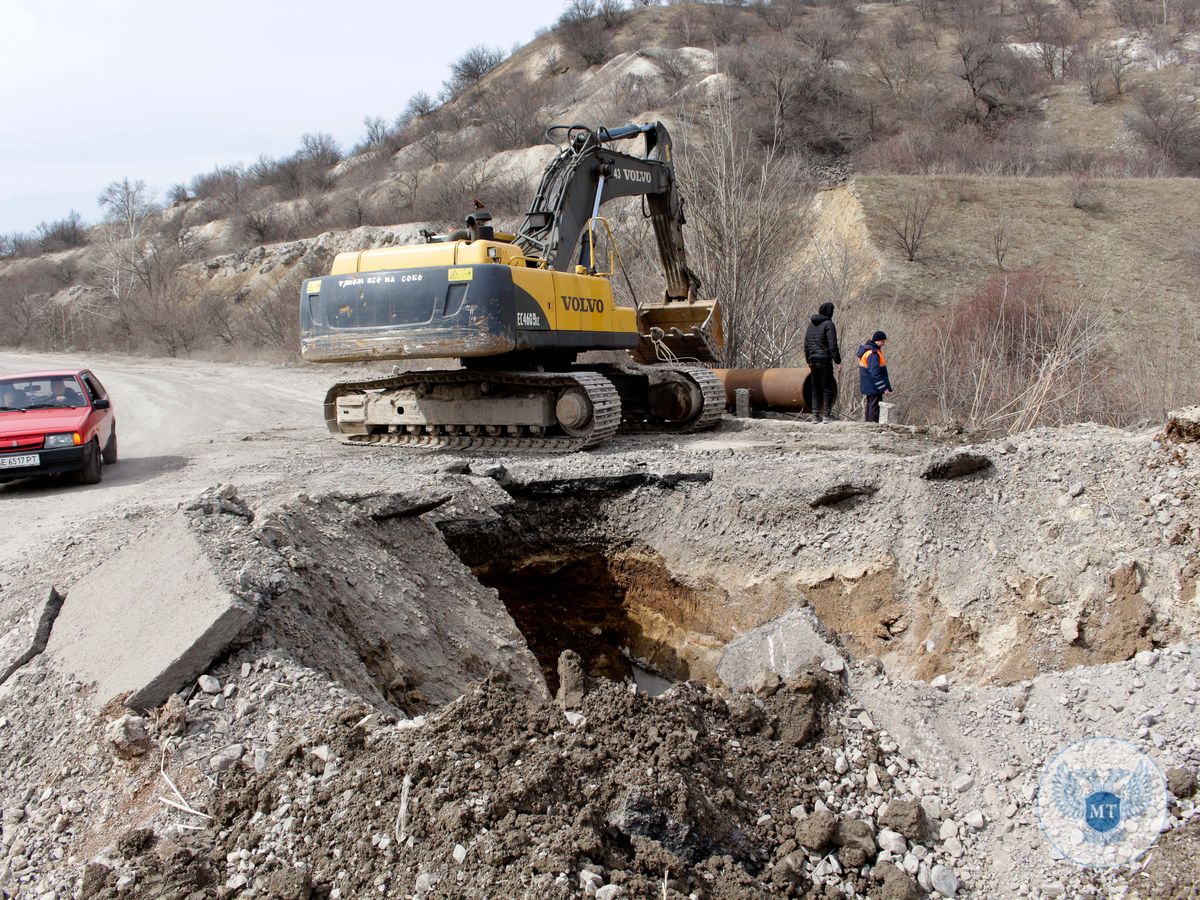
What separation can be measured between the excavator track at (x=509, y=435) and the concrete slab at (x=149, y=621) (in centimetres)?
457

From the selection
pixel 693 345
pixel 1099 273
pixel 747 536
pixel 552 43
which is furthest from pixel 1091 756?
pixel 552 43

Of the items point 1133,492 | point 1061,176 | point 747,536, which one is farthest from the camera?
point 1061,176

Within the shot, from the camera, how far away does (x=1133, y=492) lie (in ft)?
17.8

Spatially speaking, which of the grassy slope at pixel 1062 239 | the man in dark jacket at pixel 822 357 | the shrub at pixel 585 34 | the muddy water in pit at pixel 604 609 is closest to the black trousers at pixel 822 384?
the man in dark jacket at pixel 822 357

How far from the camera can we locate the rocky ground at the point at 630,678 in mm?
2910

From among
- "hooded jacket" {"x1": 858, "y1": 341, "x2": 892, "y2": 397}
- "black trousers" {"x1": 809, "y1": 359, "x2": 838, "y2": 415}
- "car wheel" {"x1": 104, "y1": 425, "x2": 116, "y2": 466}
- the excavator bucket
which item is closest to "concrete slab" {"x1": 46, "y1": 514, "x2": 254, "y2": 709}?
"car wheel" {"x1": 104, "y1": 425, "x2": 116, "y2": 466}

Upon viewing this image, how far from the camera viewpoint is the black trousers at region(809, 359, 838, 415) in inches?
438

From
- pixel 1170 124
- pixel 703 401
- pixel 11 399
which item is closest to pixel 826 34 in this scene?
pixel 1170 124

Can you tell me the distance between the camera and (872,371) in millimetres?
10508

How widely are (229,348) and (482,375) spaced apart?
80.9ft

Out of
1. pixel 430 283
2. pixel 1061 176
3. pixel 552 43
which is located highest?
pixel 552 43

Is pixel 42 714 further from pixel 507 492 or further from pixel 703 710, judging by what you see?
pixel 507 492

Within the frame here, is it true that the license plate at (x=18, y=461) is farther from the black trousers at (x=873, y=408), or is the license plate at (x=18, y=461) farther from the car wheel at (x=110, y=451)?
the black trousers at (x=873, y=408)

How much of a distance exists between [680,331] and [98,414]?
7.27 m
